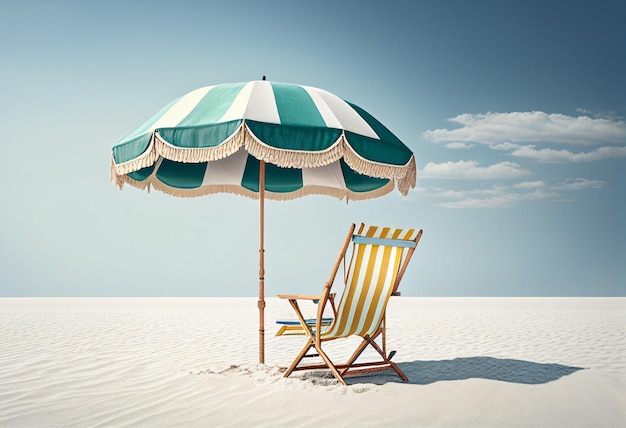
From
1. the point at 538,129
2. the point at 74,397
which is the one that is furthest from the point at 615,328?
the point at 538,129

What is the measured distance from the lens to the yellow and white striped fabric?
4297 millimetres

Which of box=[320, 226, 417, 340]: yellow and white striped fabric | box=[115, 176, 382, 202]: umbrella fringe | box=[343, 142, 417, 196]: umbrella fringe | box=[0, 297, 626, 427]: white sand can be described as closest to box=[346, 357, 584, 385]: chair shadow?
box=[0, 297, 626, 427]: white sand

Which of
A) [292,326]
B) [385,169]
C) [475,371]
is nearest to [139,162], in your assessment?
[292,326]

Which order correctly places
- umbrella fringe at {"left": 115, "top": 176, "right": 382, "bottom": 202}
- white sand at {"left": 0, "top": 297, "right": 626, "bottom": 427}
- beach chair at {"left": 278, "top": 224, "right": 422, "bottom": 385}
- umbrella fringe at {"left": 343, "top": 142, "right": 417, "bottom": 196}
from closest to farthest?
white sand at {"left": 0, "top": 297, "right": 626, "bottom": 427}, beach chair at {"left": 278, "top": 224, "right": 422, "bottom": 385}, umbrella fringe at {"left": 343, "top": 142, "right": 417, "bottom": 196}, umbrella fringe at {"left": 115, "top": 176, "right": 382, "bottom": 202}

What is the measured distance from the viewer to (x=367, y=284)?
14.3 feet

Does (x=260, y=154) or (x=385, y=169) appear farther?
(x=385, y=169)

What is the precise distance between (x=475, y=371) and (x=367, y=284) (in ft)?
4.76

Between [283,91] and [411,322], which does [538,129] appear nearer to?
[411,322]

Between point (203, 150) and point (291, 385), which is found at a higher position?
point (203, 150)

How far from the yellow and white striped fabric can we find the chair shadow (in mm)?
→ 480

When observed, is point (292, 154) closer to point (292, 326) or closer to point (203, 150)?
point (203, 150)

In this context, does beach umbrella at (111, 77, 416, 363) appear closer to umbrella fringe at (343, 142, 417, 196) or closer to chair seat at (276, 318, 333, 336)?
umbrella fringe at (343, 142, 417, 196)

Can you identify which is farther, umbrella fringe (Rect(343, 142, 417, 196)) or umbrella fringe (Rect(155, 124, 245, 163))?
umbrella fringe (Rect(343, 142, 417, 196))

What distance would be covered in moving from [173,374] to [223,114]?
2.16 metres
